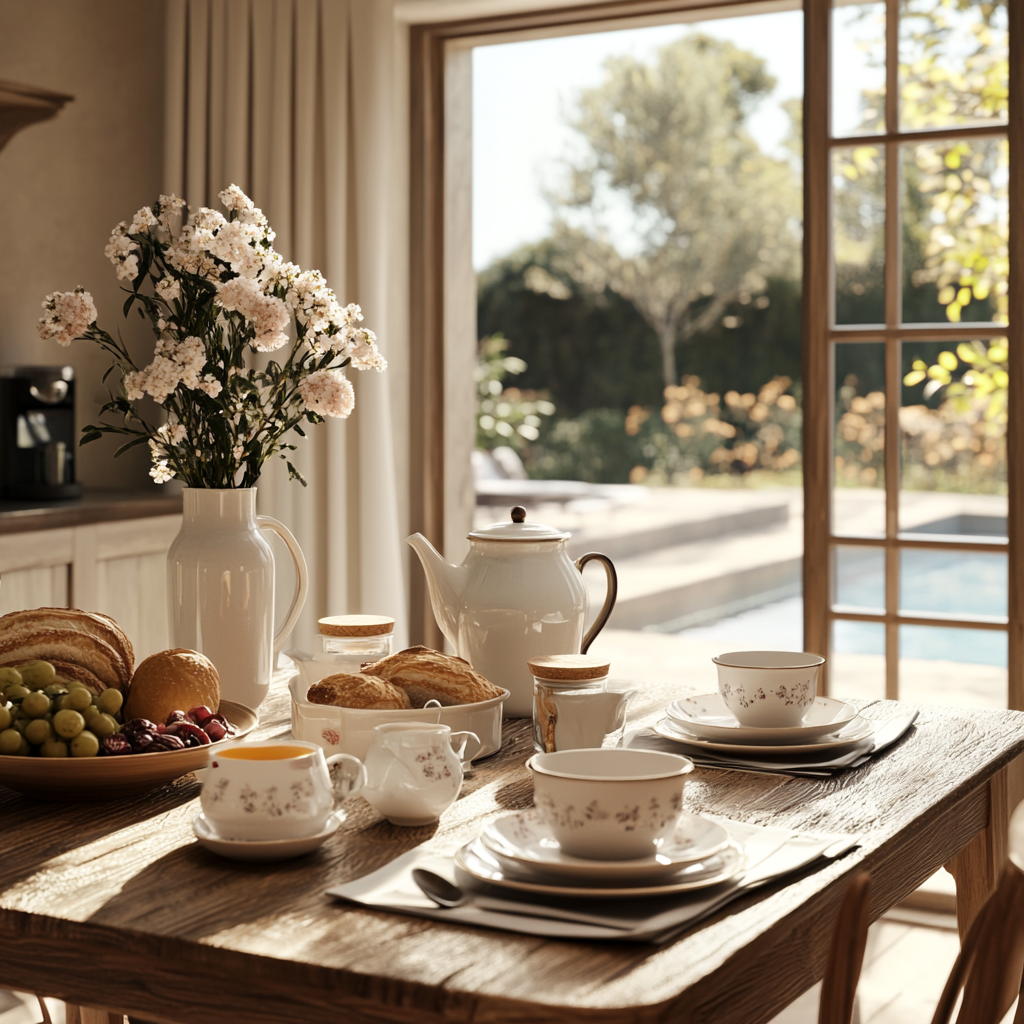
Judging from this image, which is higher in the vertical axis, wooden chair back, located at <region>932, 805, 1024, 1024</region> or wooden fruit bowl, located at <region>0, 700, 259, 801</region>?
wooden fruit bowl, located at <region>0, 700, 259, 801</region>

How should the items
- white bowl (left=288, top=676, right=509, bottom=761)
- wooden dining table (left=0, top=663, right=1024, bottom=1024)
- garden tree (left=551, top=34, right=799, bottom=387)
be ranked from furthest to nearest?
garden tree (left=551, top=34, right=799, bottom=387), white bowl (left=288, top=676, right=509, bottom=761), wooden dining table (left=0, top=663, right=1024, bottom=1024)

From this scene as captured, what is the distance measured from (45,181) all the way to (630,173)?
9.26 metres

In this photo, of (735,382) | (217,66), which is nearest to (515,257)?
(735,382)

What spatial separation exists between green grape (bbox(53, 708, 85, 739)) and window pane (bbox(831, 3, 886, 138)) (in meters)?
2.44

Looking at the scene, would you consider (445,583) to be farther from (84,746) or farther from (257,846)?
(257,846)

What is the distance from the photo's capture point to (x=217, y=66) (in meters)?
3.57

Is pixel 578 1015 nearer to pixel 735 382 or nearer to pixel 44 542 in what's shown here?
pixel 44 542

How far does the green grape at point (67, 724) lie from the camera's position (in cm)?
126

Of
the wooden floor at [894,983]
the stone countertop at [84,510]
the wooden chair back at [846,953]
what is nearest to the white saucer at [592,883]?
the wooden chair back at [846,953]

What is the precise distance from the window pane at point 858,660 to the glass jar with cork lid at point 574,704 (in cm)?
185

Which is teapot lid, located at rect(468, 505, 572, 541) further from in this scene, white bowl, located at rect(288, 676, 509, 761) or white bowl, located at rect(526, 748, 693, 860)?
white bowl, located at rect(526, 748, 693, 860)

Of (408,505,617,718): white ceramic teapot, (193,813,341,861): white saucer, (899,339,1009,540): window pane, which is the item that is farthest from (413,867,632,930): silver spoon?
(899,339,1009,540): window pane

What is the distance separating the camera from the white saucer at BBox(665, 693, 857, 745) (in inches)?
57.8

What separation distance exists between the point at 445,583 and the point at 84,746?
1.85 feet
